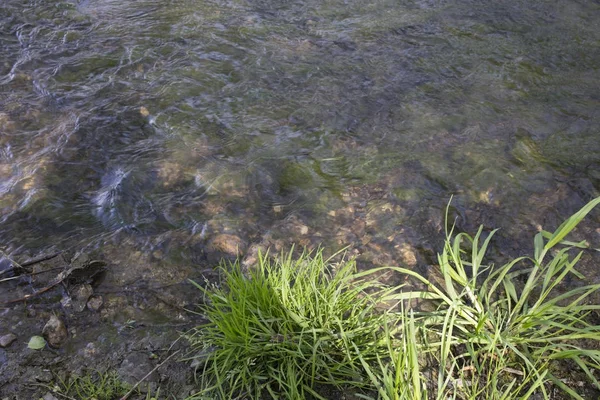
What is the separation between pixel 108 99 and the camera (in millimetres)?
3707

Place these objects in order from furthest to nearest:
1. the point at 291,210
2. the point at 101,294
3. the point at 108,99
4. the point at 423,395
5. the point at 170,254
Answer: the point at 108,99 < the point at 291,210 < the point at 170,254 < the point at 101,294 < the point at 423,395

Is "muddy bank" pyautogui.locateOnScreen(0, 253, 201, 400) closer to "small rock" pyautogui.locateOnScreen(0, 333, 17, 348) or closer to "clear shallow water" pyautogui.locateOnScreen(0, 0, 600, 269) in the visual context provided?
"small rock" pyautogui.locateOnScreen(0, 333, 17, 348)

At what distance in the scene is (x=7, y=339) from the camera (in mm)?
2260

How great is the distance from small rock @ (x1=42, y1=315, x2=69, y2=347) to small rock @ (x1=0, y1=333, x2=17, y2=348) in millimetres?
121

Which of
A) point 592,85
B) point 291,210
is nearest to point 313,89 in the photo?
point 291,210

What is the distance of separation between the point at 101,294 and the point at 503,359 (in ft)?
5.79

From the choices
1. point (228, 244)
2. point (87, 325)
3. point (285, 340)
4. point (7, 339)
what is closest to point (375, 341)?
point (285, 340)

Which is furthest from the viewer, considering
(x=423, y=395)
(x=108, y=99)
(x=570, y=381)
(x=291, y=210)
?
(x=108, y=99)

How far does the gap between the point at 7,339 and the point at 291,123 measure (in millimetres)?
2038

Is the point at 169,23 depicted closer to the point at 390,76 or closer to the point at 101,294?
the point at 390,76

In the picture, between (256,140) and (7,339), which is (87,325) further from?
(256,140)

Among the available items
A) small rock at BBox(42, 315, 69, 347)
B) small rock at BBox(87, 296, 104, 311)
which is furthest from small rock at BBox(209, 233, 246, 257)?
small rock at BBox(42, 315, 69, 347)

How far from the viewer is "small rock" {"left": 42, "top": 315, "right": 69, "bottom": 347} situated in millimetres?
2268

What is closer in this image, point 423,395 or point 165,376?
point 423,395
